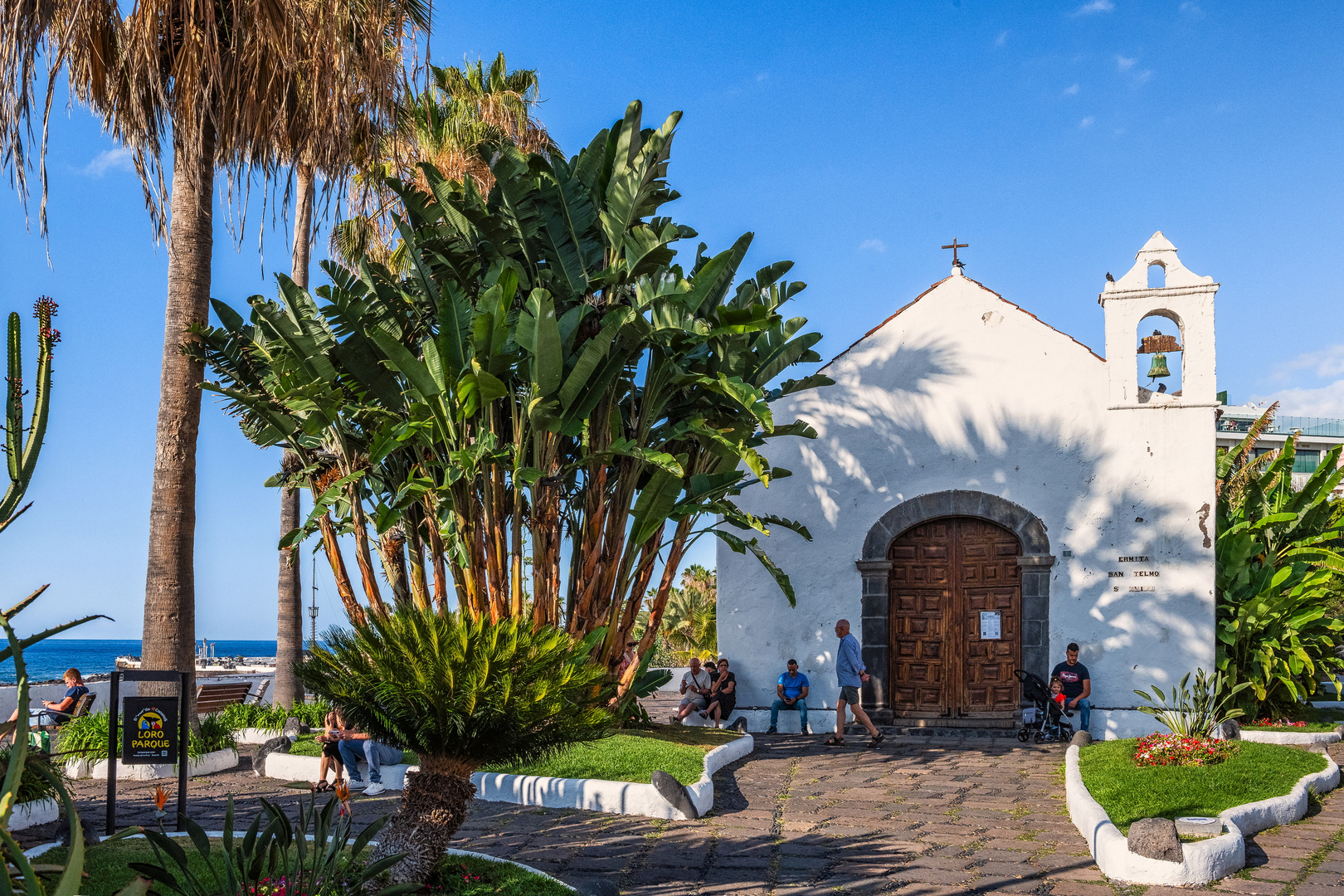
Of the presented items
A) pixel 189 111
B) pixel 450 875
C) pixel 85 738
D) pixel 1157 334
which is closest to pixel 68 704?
pixel 85 738

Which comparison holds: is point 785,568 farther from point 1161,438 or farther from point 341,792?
point 341,792

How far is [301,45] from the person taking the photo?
10664mm

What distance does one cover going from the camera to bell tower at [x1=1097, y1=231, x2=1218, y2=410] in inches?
504

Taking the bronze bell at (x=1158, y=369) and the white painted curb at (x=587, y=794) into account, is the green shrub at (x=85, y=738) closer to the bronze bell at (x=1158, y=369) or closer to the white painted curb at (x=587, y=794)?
the white painted curb at (x=587, y=794)

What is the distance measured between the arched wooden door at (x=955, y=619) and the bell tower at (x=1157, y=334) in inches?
97.0

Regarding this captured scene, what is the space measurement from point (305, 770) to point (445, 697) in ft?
20.1

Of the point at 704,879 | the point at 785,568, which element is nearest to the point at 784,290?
the point at 785,568

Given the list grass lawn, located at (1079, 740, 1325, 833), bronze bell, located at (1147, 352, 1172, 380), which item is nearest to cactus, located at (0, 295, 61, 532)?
grass lawn, located at (1079, 740, 1325, 833)

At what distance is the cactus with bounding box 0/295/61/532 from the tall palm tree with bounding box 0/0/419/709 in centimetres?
549

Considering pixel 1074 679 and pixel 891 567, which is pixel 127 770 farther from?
pixel 1074 679

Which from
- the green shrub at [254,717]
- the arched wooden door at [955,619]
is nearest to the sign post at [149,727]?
the green shrub at [254,717]

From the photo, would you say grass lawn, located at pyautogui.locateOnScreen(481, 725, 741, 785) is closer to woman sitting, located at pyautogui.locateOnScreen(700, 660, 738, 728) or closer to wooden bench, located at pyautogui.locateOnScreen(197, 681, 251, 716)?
woman sitting, located at pyautogui.locateOnScreen(700, 660, 738, 728)

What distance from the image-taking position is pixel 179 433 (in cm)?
1069

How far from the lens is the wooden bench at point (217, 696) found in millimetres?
15766
